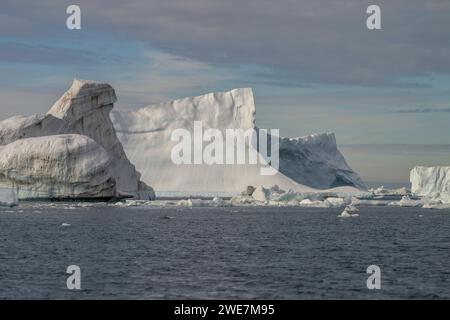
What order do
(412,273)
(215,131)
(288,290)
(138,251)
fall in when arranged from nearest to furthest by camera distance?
(288,290), (412,273), (138,251), (215,131)

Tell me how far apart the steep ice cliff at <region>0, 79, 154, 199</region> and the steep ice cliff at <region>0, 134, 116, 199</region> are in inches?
148

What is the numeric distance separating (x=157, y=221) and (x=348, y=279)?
26.5m

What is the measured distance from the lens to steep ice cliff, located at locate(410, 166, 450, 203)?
95269 mm

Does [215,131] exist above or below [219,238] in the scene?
above

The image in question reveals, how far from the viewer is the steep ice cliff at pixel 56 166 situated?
62.2m

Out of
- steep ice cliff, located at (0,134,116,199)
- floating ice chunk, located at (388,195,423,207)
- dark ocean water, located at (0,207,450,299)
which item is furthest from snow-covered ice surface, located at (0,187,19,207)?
floating ice chunk, located at (388,195,423,207)

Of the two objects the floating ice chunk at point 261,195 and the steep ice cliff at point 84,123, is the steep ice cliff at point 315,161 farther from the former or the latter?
the steep ice cliff at point 84,123

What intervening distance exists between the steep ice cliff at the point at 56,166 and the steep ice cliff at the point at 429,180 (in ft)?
151

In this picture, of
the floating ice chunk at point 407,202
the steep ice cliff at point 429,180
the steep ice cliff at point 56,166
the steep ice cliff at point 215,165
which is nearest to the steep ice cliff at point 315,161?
the steep ice cliff at point 215,165

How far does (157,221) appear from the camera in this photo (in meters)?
48.0
